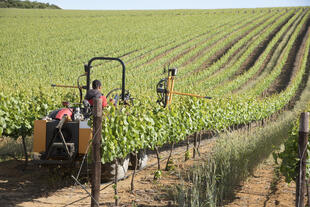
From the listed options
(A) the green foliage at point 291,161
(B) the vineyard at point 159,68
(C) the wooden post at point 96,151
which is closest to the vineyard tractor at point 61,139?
Answer: (B) the vineyard at point 159,68

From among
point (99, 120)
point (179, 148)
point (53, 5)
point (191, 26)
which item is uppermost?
point (53, 5)

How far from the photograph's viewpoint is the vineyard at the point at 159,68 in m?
7.95

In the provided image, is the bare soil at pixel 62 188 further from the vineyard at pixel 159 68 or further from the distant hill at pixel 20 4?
the distant hill at pixel 20 4

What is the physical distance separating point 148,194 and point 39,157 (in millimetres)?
2116

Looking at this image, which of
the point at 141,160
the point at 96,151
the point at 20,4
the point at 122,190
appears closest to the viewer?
the point at 96,151

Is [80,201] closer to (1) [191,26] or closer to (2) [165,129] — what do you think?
(2) [165,129]

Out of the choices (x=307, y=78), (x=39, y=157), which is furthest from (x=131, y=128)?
(x=307, y=78)

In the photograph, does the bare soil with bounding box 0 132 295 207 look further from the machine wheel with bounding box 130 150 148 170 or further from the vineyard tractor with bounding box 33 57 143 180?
the vineyard tractor with bounding box 33 57 143 180

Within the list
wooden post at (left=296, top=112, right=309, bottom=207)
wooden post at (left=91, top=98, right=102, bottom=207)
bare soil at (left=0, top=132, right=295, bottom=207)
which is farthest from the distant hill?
wooden post at (left=296, top=112, right=309, bottom=207)

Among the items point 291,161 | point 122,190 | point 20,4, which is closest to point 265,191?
point 291,161

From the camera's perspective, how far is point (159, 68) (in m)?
32.5

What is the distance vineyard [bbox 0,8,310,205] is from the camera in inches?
313

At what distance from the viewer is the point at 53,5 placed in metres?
99.8

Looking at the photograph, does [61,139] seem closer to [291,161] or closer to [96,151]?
[96,151]
